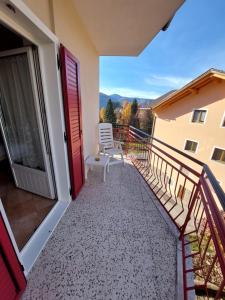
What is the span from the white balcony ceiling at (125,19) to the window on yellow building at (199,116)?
18.6 ft

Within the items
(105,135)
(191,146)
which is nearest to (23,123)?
(105,135)

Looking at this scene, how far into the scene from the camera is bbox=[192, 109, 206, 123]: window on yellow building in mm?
6670

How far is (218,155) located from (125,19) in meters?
6.95

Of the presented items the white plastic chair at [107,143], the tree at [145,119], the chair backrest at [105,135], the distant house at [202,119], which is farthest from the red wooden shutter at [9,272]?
the tree at [145,119]

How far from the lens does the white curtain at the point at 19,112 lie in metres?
1.58

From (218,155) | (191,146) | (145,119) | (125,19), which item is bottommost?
(218,155)

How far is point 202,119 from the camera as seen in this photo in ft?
22.1

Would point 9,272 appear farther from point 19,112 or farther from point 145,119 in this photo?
point 145,119

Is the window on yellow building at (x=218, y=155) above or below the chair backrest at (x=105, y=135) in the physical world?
below

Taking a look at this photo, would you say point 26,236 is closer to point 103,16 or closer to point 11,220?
point 11,220

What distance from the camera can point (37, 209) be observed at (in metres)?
1.85

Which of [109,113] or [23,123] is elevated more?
[23,123]

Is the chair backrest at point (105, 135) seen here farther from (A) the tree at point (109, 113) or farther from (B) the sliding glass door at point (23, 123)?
(A) the tree at point (109, 113)

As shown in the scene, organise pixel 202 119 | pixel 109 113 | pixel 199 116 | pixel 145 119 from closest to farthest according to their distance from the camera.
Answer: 1. pixel 202 119
2. pixel 199 116
3. pixel 145 119
4. pixel 109 113
